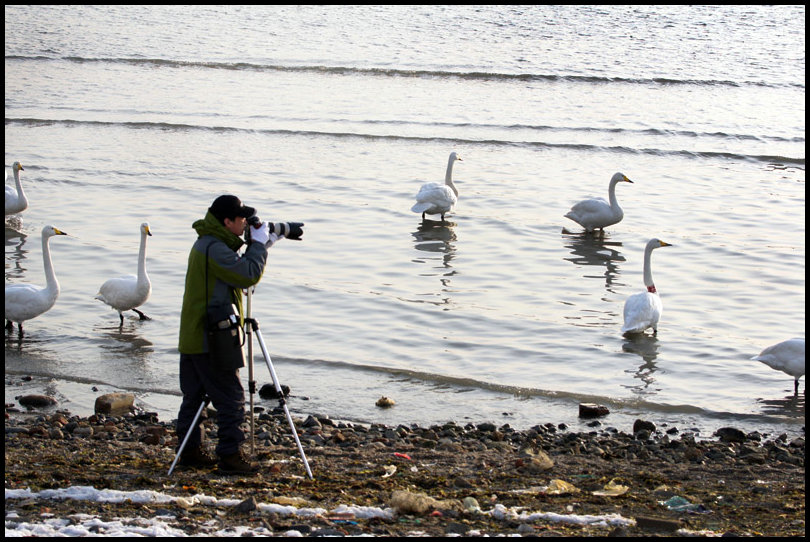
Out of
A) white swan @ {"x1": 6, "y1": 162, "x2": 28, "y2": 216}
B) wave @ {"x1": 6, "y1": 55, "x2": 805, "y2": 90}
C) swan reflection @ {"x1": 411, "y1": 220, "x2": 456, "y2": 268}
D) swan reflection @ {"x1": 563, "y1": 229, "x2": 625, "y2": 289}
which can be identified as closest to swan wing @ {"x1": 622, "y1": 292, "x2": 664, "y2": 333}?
swan reflection @ {"x1": 563, "y1": 229, "x2": 625, "y2": 289}

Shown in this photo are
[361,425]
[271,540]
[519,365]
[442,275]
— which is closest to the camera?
[271,540]

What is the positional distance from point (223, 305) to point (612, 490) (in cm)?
272

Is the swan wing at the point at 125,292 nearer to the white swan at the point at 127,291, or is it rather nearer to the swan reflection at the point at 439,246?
the white swan at the point at 127,291

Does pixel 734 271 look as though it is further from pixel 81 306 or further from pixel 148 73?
pixel 148 73

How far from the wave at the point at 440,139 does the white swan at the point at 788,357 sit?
13.1 m

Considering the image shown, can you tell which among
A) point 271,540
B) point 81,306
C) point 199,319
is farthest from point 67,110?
point 271,540

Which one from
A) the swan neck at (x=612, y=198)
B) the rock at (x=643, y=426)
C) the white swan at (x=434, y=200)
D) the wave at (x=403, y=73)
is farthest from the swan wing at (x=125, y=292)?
the wave at (x=403, y=73)

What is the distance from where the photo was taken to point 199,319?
6.38 meters

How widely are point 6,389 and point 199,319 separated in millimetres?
3979

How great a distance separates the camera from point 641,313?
35.7 feet

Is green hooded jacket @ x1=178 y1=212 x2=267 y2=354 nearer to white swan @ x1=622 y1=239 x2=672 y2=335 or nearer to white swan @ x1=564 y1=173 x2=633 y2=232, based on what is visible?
white swan @ x1=622 y1=239 x2=672 y2=335

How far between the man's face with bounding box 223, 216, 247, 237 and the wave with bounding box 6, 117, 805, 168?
1707 cm

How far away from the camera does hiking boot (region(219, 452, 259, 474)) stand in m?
6.50

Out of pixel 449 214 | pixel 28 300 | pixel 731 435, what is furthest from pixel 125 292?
pixel 449 214
